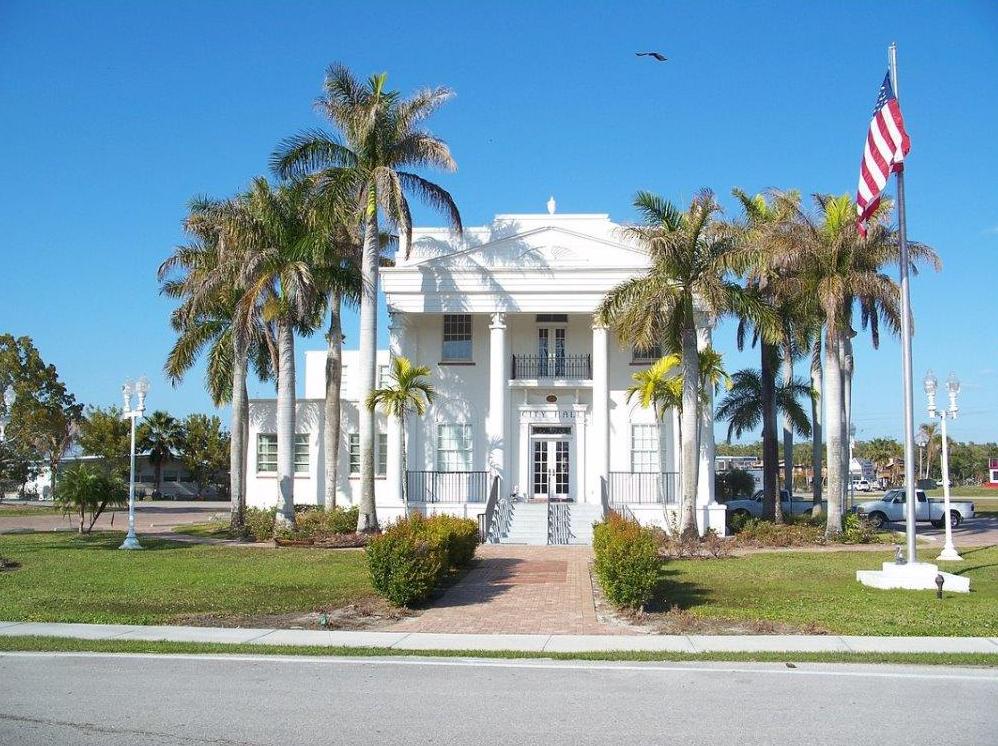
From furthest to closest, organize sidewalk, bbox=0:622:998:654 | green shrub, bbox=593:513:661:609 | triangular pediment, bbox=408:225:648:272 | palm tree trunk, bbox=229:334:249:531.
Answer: triangular pediment, bbox=408:225:648:272 < palm tree trunk, bbox=229:334:249:531 < green shrub, bbox=593:513:661:609 < sidewalk, bbox=0:622:998:654

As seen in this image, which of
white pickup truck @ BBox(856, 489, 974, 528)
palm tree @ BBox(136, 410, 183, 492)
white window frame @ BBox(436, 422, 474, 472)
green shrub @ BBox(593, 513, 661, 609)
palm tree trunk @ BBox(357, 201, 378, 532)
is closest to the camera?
green shrub @ BBox(593, 513, 661, 609)

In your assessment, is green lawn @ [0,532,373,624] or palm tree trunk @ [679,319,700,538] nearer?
green lawn @ [0,532,373,624]

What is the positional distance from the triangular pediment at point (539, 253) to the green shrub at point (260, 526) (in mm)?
9239

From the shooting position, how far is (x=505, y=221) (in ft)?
104

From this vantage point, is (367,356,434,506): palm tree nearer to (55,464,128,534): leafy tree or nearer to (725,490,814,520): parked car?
(55,464,128,534): leafy tree

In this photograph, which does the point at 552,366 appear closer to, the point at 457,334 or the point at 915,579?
the point at 457,334

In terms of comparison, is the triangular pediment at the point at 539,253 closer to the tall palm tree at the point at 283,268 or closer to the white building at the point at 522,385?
the white building at the point at 522,385

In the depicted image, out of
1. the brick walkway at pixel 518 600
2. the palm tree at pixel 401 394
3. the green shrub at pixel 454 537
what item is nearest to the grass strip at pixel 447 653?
the brick walkway at pixel 518 600

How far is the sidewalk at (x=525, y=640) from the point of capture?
1155 centimetres

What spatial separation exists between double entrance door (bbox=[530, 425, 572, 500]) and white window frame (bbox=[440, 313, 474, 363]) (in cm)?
356

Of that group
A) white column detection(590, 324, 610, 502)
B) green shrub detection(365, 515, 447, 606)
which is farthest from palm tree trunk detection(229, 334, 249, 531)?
green shrub detection(365, 515, 447, 606)

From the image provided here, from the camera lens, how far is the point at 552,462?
3142cm

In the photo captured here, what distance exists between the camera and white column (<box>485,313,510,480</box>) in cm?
2956

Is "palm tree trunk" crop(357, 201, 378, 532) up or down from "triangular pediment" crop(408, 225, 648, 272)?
down
